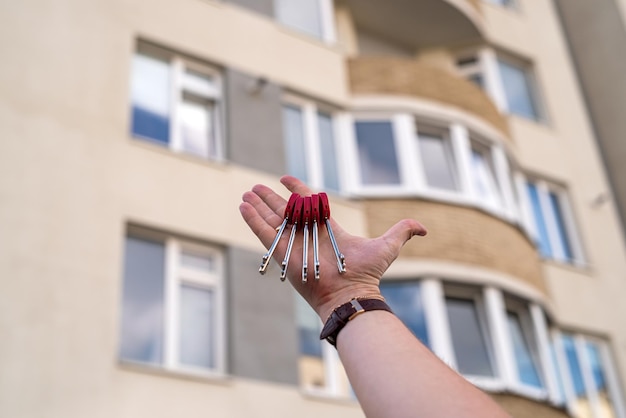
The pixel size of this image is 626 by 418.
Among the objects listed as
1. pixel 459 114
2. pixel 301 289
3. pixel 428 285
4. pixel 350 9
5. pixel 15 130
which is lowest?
pixel 301 289

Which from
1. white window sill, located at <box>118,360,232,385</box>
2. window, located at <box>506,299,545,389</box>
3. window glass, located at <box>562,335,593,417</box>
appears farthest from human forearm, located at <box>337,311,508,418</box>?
window glass, located at <box>562,335,593,417</box>

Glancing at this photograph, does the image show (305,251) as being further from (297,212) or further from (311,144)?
(311,144)

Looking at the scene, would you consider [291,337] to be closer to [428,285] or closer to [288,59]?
[428,285]

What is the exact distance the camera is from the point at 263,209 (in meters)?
2.79

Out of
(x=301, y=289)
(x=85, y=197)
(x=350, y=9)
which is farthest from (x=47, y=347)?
(x=350, y=9)

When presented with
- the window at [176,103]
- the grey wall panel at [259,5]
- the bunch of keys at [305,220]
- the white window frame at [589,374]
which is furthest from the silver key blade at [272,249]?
the white window frame at [589,374]

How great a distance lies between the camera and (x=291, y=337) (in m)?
11.8

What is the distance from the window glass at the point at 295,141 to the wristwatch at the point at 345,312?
36.1 feet

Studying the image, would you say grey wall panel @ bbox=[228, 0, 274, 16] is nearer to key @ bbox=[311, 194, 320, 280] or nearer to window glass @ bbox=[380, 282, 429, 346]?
window glass @ bbox=[380, 282, 429, 346]

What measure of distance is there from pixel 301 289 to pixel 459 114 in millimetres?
13181

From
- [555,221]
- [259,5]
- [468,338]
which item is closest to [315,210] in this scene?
[468,338]

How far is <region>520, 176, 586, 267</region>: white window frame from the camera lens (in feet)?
55.7

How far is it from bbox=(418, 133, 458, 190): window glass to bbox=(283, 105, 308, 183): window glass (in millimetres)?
2076

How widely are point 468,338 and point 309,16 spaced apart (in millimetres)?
5790
